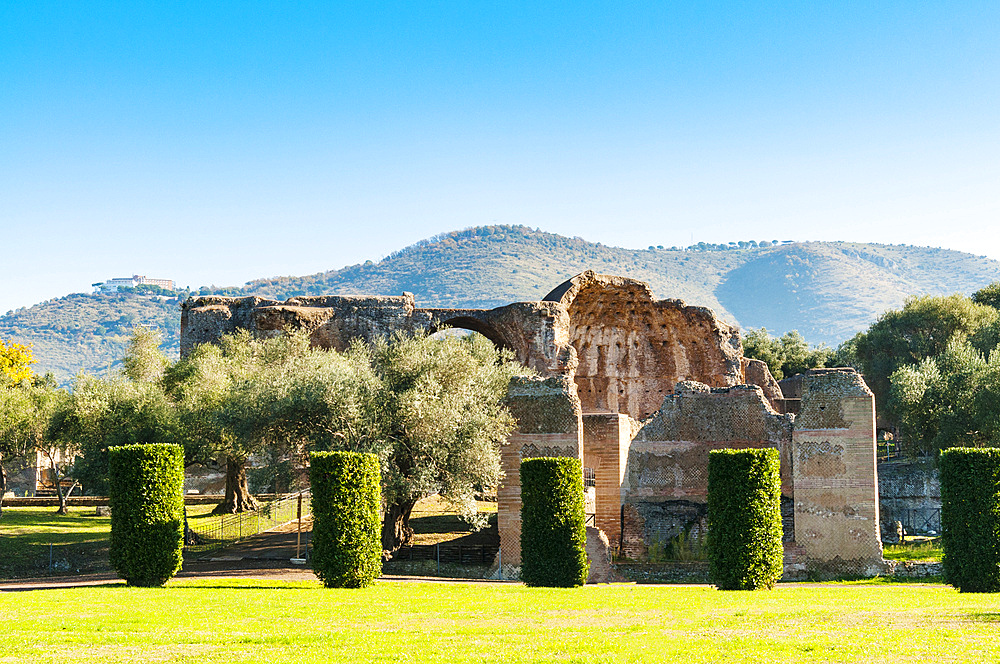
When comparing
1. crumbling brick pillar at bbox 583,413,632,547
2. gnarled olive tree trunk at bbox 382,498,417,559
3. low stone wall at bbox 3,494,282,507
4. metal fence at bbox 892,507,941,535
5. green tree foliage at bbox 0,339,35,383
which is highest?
green tree foliage at bbox 0,339,35,383

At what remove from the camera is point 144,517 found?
61.0 ft

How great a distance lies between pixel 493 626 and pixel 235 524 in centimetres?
1873

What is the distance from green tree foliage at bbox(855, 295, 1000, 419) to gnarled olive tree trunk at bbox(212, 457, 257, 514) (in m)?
34.0

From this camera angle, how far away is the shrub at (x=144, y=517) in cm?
1844

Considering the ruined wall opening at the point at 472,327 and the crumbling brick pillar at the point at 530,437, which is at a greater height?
the ruined wall opening at the point at 472,327

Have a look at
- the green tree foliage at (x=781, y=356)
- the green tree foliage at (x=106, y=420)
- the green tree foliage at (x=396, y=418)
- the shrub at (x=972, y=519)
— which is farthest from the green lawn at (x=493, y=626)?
the green tree foliage at (x=781, y=356)

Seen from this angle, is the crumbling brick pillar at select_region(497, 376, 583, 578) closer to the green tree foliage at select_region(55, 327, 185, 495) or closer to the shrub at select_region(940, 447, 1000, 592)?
the shrub at select_region(940, 447, 1000, 592)

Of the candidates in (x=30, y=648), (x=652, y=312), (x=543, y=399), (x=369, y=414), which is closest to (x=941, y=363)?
(x=652, y=312)

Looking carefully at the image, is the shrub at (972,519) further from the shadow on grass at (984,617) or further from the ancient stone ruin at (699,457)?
the shadow on grass at (984,617)

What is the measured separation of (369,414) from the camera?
23031mm

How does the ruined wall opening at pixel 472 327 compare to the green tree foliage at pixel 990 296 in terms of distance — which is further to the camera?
the green tree foliage at pixel 990 296

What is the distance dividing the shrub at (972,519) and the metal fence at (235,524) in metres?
16.6

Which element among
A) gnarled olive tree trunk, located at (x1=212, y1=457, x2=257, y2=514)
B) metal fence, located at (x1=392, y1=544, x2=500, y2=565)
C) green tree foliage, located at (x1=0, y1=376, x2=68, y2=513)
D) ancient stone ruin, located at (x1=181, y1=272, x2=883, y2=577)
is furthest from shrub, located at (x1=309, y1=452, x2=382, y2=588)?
green tree foliage, located at (x1=0, y1=376, x2=68, y2=513)

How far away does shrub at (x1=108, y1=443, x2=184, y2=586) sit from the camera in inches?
726
